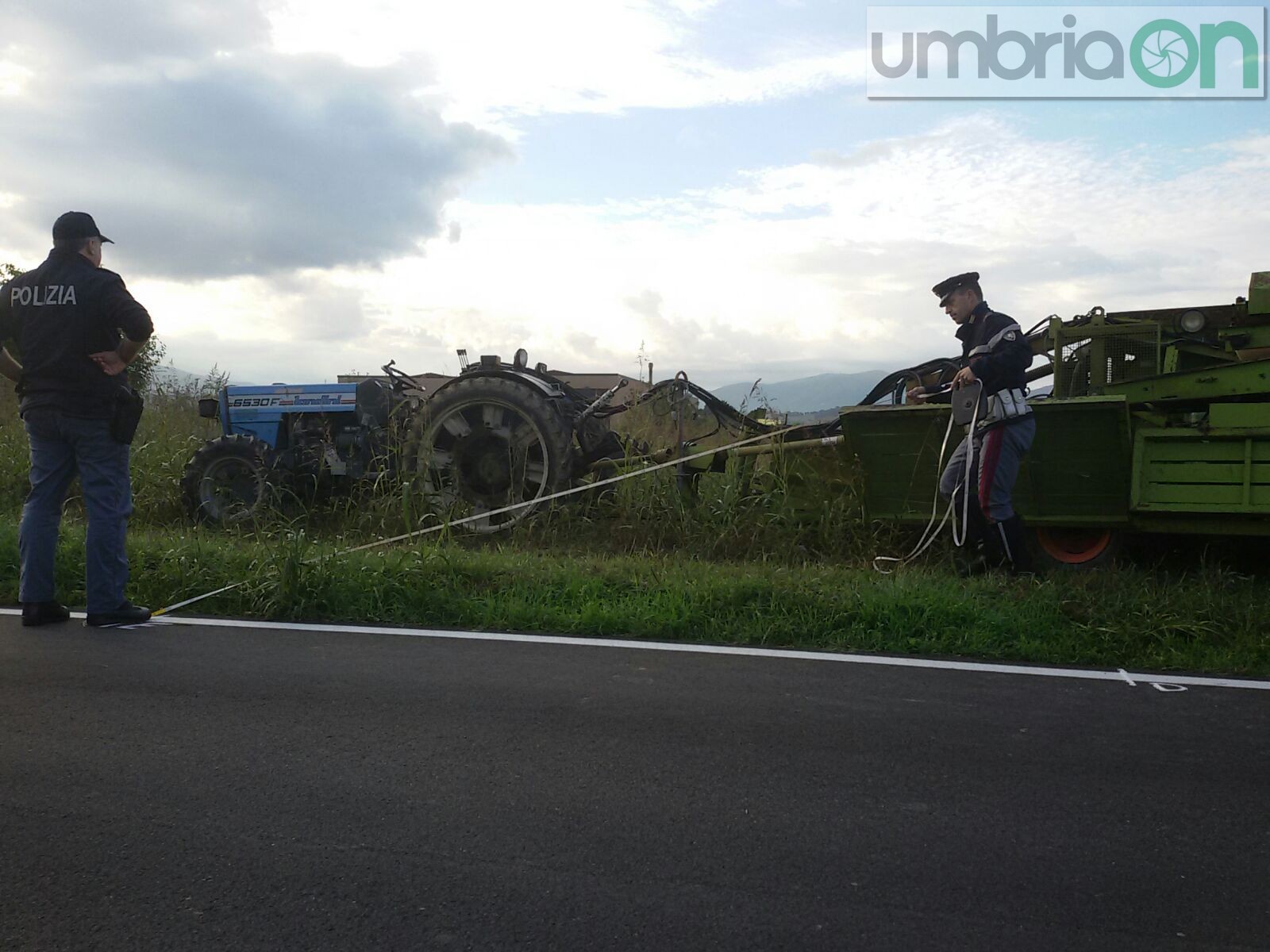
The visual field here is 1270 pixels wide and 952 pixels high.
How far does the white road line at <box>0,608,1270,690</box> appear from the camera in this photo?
16.1 ft

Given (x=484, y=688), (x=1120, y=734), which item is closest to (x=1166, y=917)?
(x=1120, y=734)

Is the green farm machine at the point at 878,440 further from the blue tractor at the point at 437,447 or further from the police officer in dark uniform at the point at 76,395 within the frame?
the police officer in dark uniform at the point at 76,395

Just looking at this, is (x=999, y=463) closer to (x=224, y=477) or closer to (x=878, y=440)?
(x=878, y=440)

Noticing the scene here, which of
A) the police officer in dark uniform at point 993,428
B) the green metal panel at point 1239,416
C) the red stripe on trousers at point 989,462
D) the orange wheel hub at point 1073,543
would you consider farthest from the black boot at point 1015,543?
the green metal panel at point 1239,416

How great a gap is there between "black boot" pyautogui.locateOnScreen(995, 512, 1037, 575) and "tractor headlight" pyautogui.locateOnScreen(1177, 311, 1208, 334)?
76.3 inches

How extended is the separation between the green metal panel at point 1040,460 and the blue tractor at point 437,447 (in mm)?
2586

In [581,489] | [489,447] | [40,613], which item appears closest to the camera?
[40,613]

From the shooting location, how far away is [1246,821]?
3350mm

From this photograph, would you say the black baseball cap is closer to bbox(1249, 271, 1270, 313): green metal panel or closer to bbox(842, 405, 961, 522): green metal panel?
bbox(842, 405, 961, 522): green metal panel

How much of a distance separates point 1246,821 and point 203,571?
580 centimetres

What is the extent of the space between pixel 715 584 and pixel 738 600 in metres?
0.23

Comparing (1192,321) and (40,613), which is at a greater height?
(1192,321)

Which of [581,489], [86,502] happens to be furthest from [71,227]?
[581,489]

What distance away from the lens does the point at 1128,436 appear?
6.95 m
